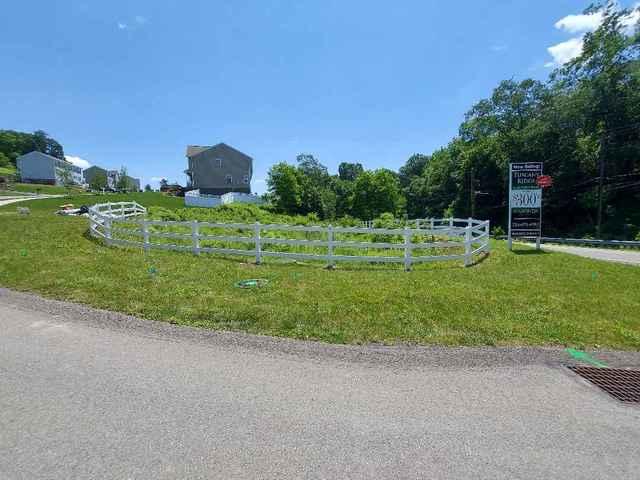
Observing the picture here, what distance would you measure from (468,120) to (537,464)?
55.1m

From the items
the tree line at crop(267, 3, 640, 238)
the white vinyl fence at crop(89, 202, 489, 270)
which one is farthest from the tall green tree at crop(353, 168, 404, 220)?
the white vinyl fence at crop(89, 202, 489, 270)

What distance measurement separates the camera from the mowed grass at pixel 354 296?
196 inches

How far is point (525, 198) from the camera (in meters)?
A: 13.9

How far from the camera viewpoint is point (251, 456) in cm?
242

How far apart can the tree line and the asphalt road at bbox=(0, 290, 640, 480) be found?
103 ft

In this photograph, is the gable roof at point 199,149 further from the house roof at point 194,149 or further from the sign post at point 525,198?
the sign post at point 525,198

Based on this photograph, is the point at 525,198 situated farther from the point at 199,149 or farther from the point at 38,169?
the point at 38,169

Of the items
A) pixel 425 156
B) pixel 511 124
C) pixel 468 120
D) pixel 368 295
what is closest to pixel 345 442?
pixel 368 295

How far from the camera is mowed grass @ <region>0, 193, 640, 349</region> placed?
4969mm

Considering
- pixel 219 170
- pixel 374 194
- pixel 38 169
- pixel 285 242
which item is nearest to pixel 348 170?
pixel 374 194

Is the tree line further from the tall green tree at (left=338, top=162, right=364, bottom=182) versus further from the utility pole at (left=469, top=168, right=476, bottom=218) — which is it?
the tall green tree at (left=338, top=162, right=364, bottom=182)

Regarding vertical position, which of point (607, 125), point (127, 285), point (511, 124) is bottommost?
point (127, 285)

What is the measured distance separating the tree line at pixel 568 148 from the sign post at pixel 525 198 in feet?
62.4

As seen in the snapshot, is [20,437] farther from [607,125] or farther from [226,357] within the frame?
[607,125]
